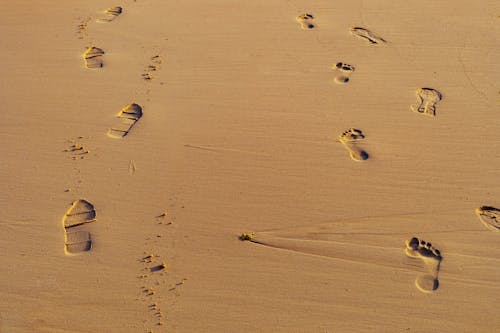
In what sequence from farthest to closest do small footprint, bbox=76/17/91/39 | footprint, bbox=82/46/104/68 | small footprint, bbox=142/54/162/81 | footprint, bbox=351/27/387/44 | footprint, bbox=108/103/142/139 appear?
small footprint, bbox=76/17/91/39 < footprint, bbox=351/27/387/44 < footprint, bbox=82/46/104/68 < small footprint, bbox=142/54/162/81 < footprint, bbox=108/103/142/139

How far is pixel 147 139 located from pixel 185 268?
1390 millimetres

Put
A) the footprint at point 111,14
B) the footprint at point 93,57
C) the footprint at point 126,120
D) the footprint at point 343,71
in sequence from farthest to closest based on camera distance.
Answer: the footprint at point 111,14, the footprint at point 93,57, the footprint at point 343,71, the footprint at point 126,120

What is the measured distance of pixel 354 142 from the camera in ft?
13.4

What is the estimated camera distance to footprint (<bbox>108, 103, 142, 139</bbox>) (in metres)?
4.21

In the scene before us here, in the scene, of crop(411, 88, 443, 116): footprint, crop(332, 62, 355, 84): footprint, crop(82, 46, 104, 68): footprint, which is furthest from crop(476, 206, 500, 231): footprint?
crop(82, 46, 104, 68): footprint

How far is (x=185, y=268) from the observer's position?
3.25 m

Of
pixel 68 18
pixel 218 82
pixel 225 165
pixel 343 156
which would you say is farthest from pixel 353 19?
pixel 68 18

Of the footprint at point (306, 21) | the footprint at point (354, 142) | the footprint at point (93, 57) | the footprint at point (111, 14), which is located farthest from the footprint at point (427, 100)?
the footprint at point (111, 14)

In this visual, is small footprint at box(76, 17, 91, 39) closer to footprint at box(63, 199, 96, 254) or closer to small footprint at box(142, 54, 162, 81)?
small footprint at box(142, 54, 162, 81)

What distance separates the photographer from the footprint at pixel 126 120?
421 cm

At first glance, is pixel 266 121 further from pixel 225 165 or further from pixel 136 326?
pixel 136 326

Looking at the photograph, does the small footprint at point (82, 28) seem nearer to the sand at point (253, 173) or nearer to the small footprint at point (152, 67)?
the sand at point (253, 173)

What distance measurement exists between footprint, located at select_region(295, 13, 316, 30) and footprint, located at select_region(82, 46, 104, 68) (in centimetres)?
235

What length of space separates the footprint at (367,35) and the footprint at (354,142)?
1.62 meters
